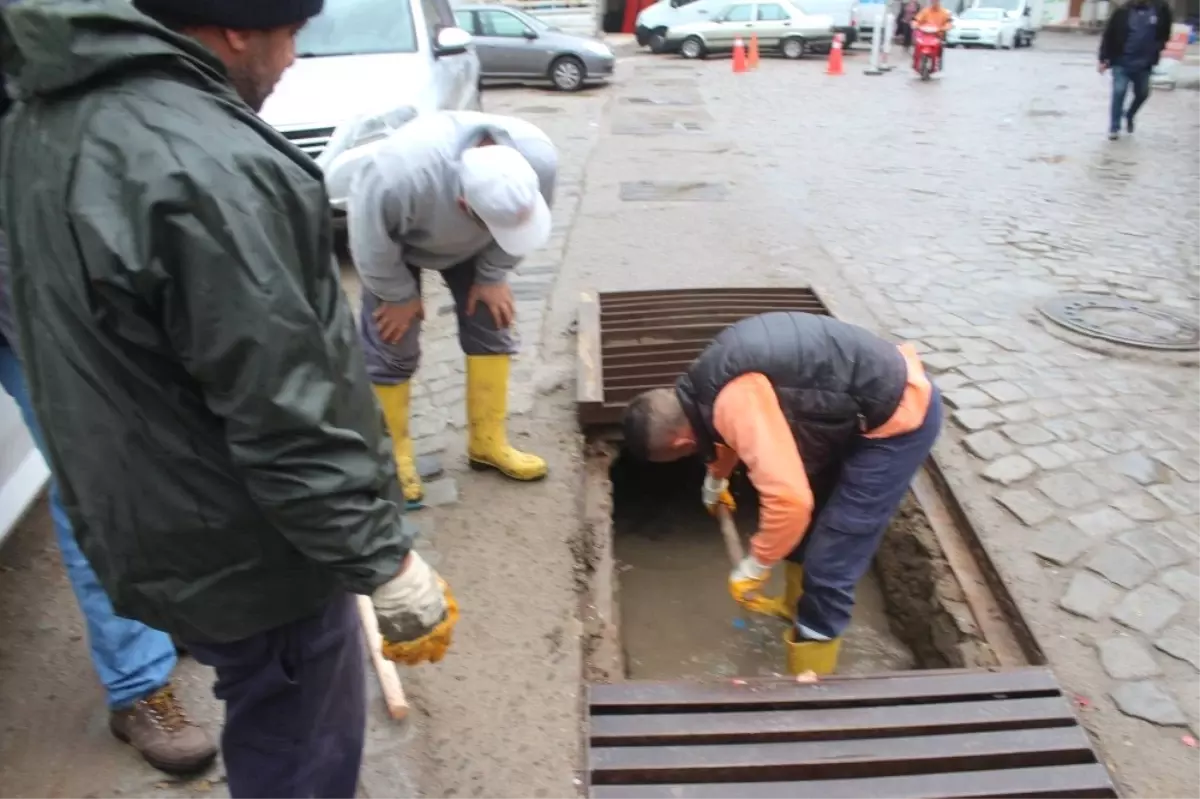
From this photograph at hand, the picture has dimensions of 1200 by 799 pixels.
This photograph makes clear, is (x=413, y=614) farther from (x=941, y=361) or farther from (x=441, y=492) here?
(x=941, y=361)

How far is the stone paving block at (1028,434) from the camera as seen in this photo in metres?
3.86

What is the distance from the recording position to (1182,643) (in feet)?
9.21

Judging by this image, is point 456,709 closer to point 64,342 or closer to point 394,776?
point 394,776

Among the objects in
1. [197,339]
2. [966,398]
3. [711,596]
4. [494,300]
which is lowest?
[711,596]

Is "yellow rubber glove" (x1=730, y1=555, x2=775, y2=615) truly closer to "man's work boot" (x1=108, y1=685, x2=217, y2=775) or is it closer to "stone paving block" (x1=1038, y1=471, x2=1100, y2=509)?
"stone paving block" (x1=1038, y1=471, x2=1100, y2=509)

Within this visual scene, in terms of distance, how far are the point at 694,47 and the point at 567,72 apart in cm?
650

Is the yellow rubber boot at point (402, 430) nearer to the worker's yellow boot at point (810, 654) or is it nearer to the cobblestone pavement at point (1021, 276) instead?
the worker's yellow boot at point (810, 654)

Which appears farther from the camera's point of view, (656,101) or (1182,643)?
(656,101)

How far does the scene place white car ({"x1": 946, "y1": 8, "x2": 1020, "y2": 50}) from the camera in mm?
24141

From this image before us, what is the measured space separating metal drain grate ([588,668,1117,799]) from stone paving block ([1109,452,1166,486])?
133cm

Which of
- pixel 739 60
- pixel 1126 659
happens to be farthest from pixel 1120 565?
pixel 739 60

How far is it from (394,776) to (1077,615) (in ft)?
6.73

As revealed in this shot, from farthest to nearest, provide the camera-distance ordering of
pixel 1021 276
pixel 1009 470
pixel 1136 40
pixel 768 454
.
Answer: pixel 1136 40, pixel 1021 276, pixel 1009 470, pixel 768 454

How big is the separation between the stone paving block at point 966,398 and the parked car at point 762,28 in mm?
18034
